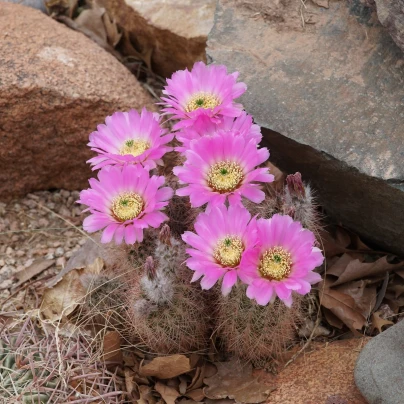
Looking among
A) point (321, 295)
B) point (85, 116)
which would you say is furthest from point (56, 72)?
point (321, 295)

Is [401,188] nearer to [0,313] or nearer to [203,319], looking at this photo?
[203,319]

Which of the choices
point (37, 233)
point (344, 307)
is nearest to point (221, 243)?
point (344, 307)

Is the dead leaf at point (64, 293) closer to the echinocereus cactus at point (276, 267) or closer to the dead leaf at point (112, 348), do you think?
the dead leaf at point (112, 348)

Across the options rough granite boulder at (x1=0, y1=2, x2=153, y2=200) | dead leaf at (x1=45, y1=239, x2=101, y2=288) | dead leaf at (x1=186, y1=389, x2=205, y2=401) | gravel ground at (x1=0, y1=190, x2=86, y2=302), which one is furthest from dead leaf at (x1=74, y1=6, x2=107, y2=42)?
dead leaf at (x1=186, y1=389, x2=205, y2=401)

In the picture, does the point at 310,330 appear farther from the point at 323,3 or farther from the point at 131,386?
the point at 323,3

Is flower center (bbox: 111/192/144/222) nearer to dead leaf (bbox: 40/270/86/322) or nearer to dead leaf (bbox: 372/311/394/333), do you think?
dead leaf (bbox: 40/270/86/322)

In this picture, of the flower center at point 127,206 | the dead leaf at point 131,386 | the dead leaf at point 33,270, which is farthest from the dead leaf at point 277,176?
the dead leaf at point 33,270
